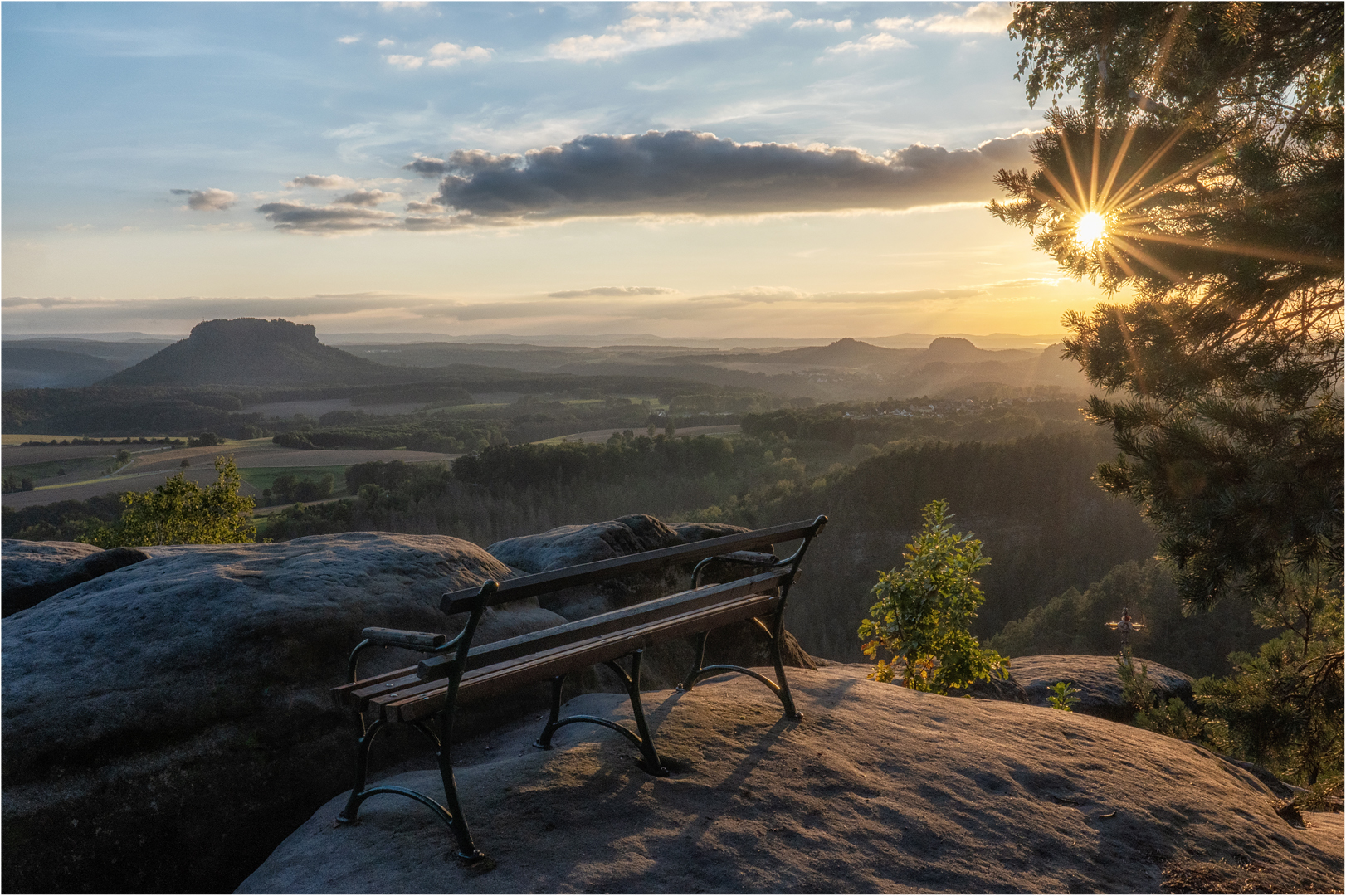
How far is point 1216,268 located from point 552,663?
18.7 feet

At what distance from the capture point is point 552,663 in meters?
3.67

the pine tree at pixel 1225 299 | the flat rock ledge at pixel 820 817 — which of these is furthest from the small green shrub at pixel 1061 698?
the flat rock ledge at pixel 820 817

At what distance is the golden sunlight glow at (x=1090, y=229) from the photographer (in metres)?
7.39

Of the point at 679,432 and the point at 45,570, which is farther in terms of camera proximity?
the point at 679,432

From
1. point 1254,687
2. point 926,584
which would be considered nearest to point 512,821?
point 926,584

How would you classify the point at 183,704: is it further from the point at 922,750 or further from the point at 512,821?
the point at 922,750

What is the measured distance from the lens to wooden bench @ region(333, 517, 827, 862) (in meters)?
3.18

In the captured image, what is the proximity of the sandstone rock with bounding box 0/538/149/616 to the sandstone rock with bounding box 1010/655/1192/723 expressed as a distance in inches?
354

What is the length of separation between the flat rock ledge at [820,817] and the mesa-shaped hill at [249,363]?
130m

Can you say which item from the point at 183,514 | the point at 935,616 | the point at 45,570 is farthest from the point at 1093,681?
the point at 183,514

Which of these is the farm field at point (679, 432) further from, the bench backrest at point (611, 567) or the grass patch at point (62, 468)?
the bench backrest at point (611, 567)

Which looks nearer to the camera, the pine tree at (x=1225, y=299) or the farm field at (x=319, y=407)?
the pine tree at (x=1225, y=299)

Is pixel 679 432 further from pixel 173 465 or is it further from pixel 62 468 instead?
pixel 62 468

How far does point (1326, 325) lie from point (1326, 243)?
59.7 inches
